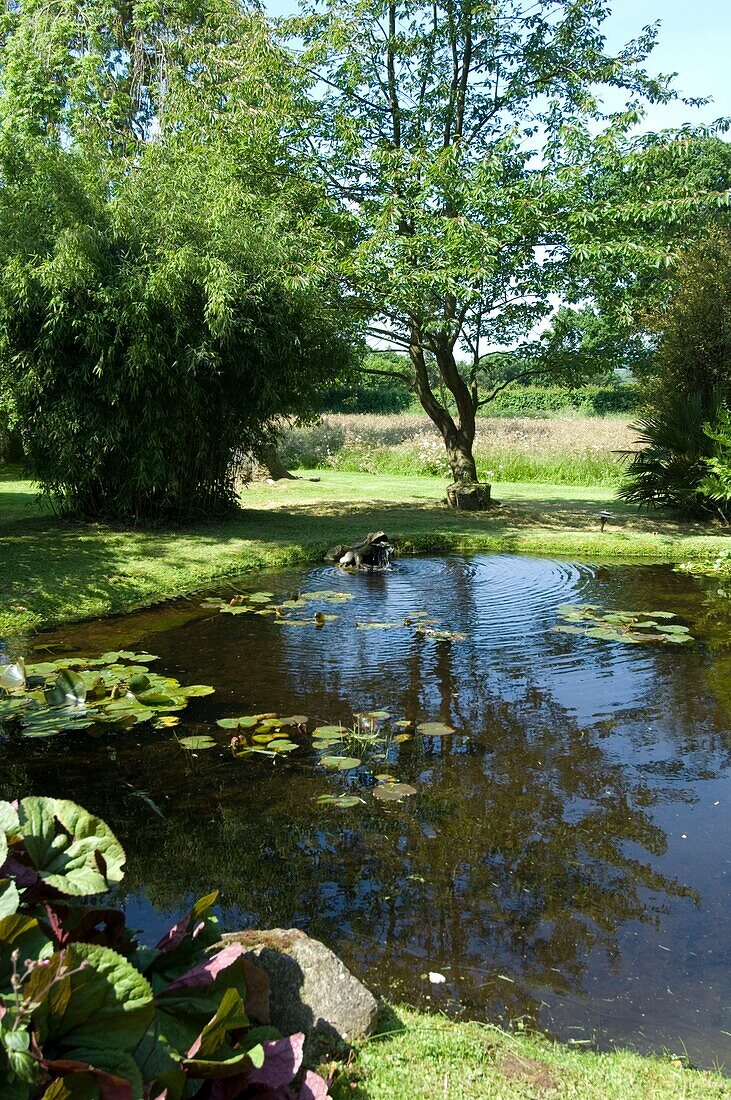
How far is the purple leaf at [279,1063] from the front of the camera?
1.99 metres

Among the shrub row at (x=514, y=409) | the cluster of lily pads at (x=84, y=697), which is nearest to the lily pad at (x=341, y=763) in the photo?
the cluster of lily pads at (x=84, y=697)

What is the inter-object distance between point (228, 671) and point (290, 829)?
254 centimetres

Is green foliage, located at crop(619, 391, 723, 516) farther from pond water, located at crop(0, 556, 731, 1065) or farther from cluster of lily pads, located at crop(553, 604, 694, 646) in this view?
pond water, located at crop(0, 556, 731, 1065)

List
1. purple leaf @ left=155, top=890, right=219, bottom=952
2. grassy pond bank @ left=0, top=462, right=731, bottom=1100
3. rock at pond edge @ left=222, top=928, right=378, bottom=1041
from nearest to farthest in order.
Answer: purple leaf @ left=155, top=890, right=219, bottom=952 < rock at pond edge @ left=222, top=928, right=378, bottom=1041 < grassy pond bank @ left=0, top=462, right=731, bottom=1100

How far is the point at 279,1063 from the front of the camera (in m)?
2.03

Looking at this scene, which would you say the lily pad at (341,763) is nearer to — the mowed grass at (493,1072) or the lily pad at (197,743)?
the lily pad at (197,743)

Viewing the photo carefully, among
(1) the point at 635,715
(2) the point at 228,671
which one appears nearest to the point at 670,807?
(1) the point at 635,715

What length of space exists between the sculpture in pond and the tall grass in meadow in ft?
35.8

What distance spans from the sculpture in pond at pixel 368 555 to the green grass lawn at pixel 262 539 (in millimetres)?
790

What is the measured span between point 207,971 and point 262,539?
960cm

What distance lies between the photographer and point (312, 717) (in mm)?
5480

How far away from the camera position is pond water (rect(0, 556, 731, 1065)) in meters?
3.03

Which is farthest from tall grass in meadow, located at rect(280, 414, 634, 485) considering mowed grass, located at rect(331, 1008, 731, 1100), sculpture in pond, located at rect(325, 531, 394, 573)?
mowed grass, located at rect(331, 1008, 731, 1100)

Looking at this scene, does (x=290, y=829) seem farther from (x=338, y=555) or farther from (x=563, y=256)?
(x=563, y=256)
